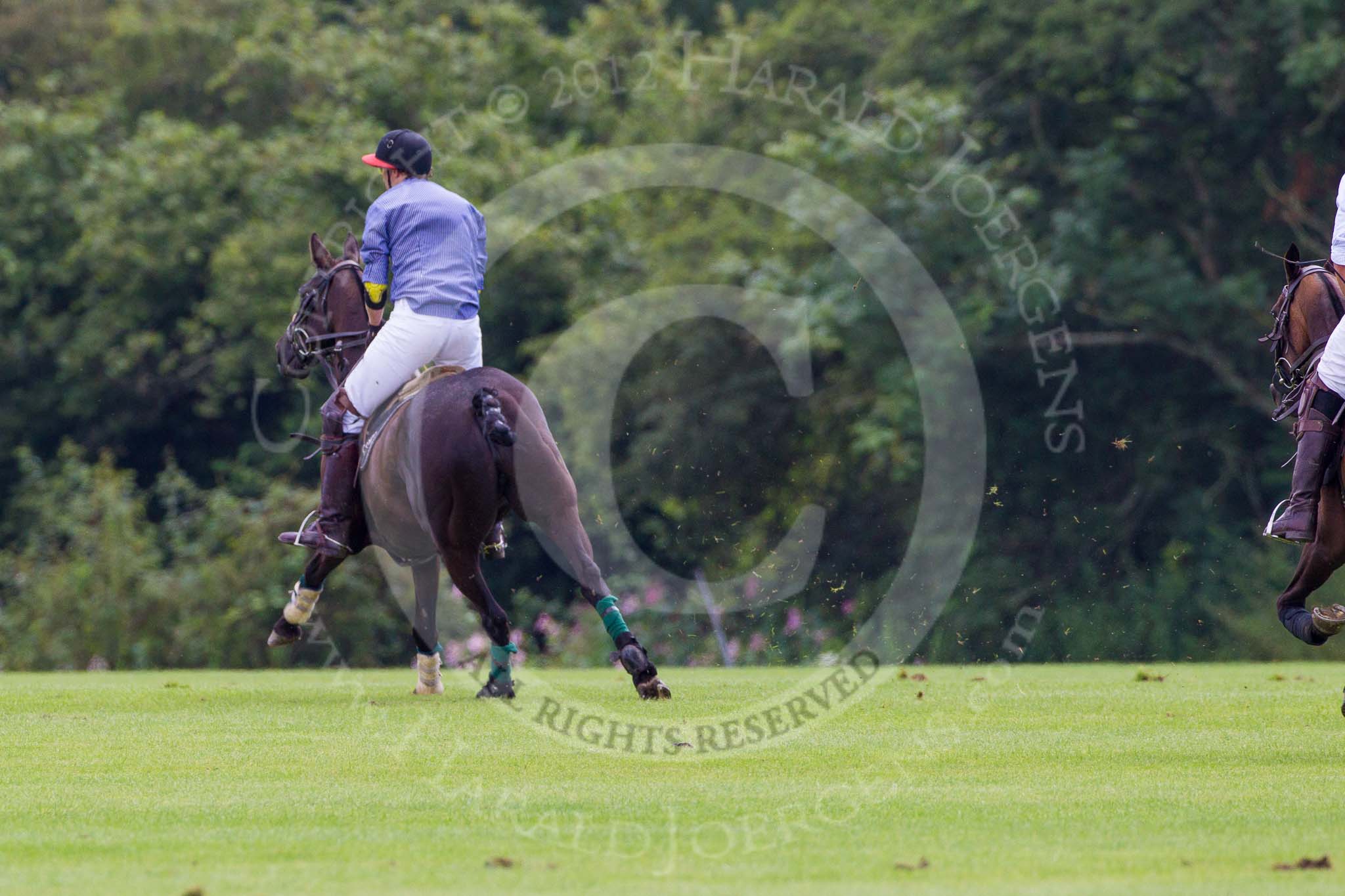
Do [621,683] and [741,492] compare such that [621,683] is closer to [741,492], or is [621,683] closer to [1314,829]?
[1314,829]

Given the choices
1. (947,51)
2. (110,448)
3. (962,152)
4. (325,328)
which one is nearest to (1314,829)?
(325,328)

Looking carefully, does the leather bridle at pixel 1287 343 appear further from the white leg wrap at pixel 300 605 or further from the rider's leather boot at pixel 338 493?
the white leg wrap at pixel 300 605

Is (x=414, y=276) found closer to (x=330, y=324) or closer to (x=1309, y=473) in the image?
(x=330, y=324)

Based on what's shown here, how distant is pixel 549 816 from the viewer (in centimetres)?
641

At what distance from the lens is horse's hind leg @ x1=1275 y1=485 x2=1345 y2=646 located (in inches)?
338

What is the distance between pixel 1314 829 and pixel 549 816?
2377 mm

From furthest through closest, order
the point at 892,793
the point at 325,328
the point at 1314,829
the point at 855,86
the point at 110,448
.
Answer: the point at 110,448
the point at 855,86
the point at 325,328
the point at 892,793
the point at 1314,829

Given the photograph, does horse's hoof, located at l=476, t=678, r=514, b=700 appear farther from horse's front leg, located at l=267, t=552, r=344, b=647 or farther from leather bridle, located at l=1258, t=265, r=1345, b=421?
leather bridle, located at l=1258, t=265, r=1345, b=421

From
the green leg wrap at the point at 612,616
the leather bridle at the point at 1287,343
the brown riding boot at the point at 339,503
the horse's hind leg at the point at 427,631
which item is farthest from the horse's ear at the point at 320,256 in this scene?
the leather bridle at the point at 1287,343

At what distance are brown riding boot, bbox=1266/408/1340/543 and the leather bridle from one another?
8.4 inches

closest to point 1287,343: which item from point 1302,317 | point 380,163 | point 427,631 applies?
point 1302,317

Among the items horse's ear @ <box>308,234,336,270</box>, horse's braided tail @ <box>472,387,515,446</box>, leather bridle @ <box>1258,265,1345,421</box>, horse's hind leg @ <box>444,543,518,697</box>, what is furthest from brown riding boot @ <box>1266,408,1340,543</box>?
horse's ear @ <box>308,234,336,270</box>

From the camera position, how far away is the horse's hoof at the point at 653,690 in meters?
9.68

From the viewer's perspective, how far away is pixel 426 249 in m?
10.0
